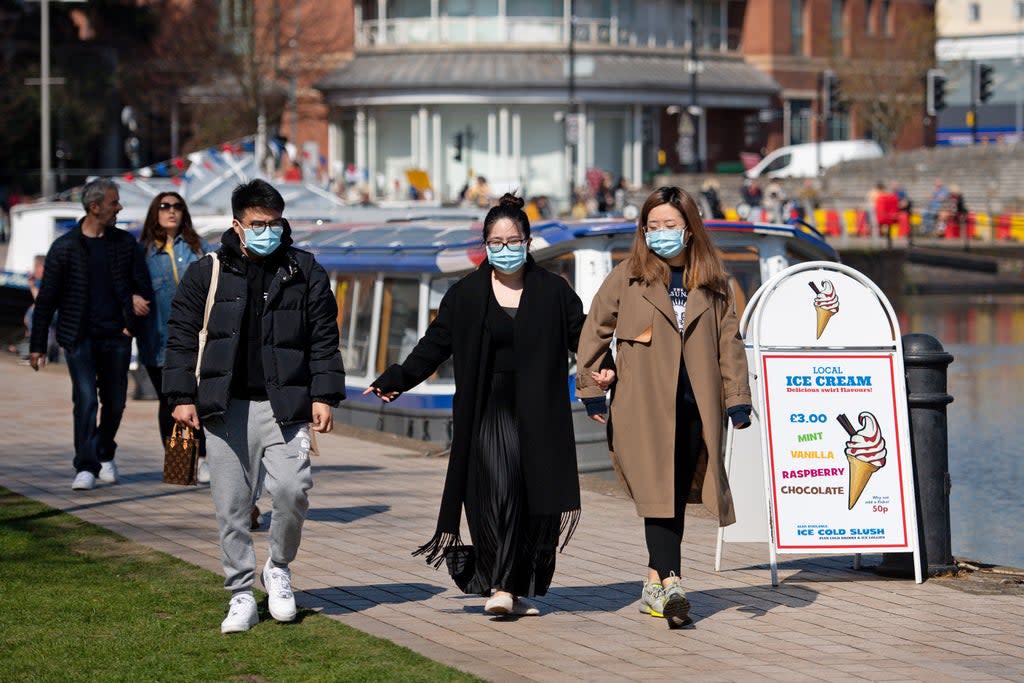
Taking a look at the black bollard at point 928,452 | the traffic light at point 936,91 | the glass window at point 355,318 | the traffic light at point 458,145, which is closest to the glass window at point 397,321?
the glass window at point 355,318

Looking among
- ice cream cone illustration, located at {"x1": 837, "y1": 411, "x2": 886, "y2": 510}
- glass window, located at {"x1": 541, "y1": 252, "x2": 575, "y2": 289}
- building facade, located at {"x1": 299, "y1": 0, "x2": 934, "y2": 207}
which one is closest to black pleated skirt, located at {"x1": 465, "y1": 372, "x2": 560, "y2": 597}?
ice cream cone illustration, located at {"x1": 837, "y1": 411, "x2": 886, "y2": 510}

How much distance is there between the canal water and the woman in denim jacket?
214 inches

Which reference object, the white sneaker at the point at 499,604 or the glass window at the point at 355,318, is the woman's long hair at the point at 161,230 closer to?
the white sneaker at the point at 499,604

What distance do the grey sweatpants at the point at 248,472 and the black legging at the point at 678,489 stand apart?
1.54m

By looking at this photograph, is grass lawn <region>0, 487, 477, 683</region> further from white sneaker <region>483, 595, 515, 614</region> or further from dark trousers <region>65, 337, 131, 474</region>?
dark trousers <region>65, 337, 131, 474</region>

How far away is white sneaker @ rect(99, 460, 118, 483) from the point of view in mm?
12118

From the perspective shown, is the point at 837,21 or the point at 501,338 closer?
Result: the point at 501,338

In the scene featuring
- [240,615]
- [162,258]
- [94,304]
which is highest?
[162,258]

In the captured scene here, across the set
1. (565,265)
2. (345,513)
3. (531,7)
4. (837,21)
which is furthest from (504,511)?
(837,21)

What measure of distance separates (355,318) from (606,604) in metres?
10.5

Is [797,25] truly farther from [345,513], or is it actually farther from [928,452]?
[928,452]

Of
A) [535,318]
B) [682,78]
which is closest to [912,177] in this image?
[682,78]

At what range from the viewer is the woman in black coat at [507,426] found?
7824 millimetres

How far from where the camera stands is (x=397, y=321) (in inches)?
704
